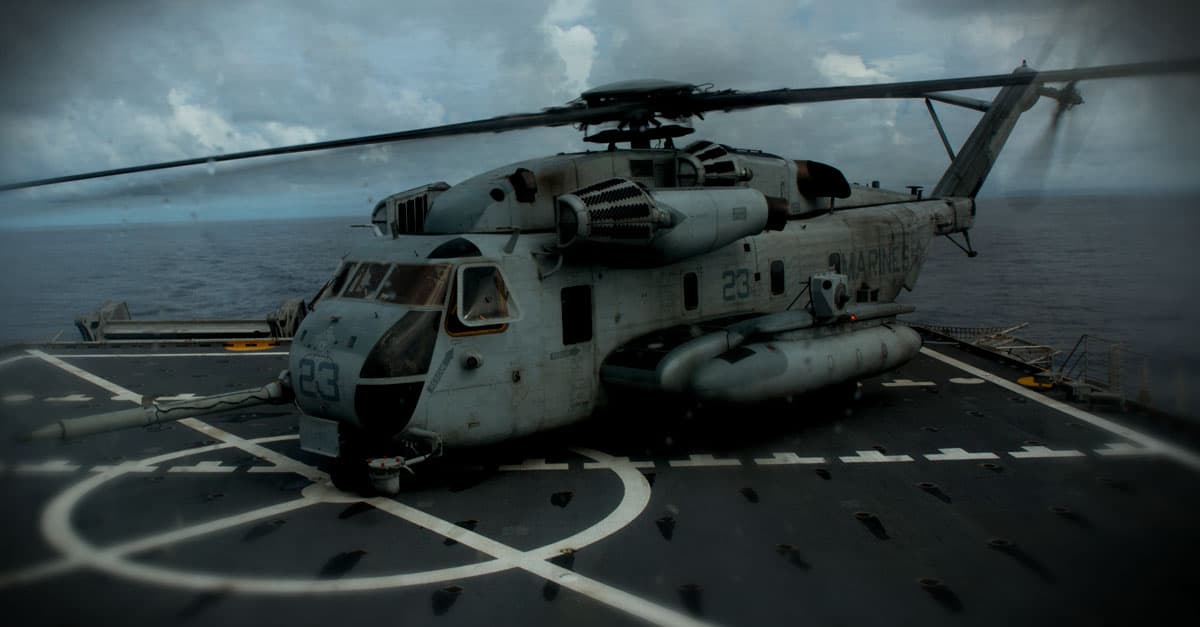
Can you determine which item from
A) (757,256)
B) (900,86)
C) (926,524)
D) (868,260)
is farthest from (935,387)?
(900,86)

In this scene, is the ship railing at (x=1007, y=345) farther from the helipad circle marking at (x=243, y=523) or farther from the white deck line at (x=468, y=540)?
the helipad circle marking at (x=243, y=523)

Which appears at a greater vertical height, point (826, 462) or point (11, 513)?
point (11, 513)

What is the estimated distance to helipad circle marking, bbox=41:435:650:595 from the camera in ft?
17.1

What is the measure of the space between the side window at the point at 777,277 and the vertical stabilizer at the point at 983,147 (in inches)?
239

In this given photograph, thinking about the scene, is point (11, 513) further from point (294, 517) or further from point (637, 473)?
point (637, 473)

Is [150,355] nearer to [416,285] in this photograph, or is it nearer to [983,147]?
[416,285]

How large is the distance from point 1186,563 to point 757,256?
7.53 metres

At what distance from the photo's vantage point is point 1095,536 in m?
7.03

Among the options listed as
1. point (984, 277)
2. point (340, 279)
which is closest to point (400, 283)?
point (340, 279)

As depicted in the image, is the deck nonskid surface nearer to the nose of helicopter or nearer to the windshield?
the nose of helicopter

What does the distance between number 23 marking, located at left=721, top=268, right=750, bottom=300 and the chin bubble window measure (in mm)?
3632

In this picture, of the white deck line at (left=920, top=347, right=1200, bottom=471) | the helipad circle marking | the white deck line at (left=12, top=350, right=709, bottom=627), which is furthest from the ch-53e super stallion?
the white deck line at (left=920, top=347, right=1200, bottom=471)

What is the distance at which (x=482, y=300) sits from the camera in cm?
892

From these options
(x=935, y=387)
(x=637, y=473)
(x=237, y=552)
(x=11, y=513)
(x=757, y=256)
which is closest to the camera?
(x=11, y=513)
